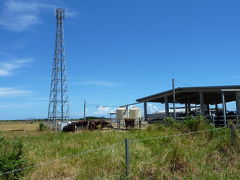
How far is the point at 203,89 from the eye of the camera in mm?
25531

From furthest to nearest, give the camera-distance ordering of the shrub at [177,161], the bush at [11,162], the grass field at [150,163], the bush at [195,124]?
the bush at [195,124] < the bush at [11,162] < the shrub at [177,161] < the grass field at [150,163]

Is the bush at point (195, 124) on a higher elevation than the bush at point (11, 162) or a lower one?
higher

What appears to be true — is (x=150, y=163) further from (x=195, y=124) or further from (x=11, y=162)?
(x=195, y=124)

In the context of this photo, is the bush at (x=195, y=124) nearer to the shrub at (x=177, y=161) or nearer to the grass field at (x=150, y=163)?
the grass field at (x=150, y=163)

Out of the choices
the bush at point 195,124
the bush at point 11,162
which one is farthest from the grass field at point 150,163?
the bush at point 195,124

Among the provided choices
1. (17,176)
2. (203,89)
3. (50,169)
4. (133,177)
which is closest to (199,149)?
(133,177)

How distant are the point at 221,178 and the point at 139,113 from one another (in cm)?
3211

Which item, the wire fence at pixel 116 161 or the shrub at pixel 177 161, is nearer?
the wire fence at pixel 116 161

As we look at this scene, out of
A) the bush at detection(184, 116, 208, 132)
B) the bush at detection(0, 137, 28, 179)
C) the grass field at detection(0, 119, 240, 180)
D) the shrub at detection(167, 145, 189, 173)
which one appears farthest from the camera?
the bush at detection(184, 116, 208, 132)

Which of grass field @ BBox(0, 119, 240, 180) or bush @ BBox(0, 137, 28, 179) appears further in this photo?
bush @ BBox(0, 137, 28, 179)

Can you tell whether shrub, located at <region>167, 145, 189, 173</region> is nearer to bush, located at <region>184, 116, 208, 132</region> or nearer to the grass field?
the grass field

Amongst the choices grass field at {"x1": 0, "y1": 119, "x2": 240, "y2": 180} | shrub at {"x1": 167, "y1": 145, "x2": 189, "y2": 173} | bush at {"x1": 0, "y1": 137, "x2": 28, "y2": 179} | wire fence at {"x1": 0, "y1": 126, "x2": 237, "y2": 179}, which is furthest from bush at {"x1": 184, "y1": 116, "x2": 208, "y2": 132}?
bush at {"x1": 0, "y1": 137, "x2": 28, "y2": 179}

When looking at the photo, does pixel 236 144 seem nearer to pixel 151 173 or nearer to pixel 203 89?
pixel 151 173

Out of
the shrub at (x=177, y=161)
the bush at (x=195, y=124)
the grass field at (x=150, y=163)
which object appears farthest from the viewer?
the bush at (x=195, y=124)
